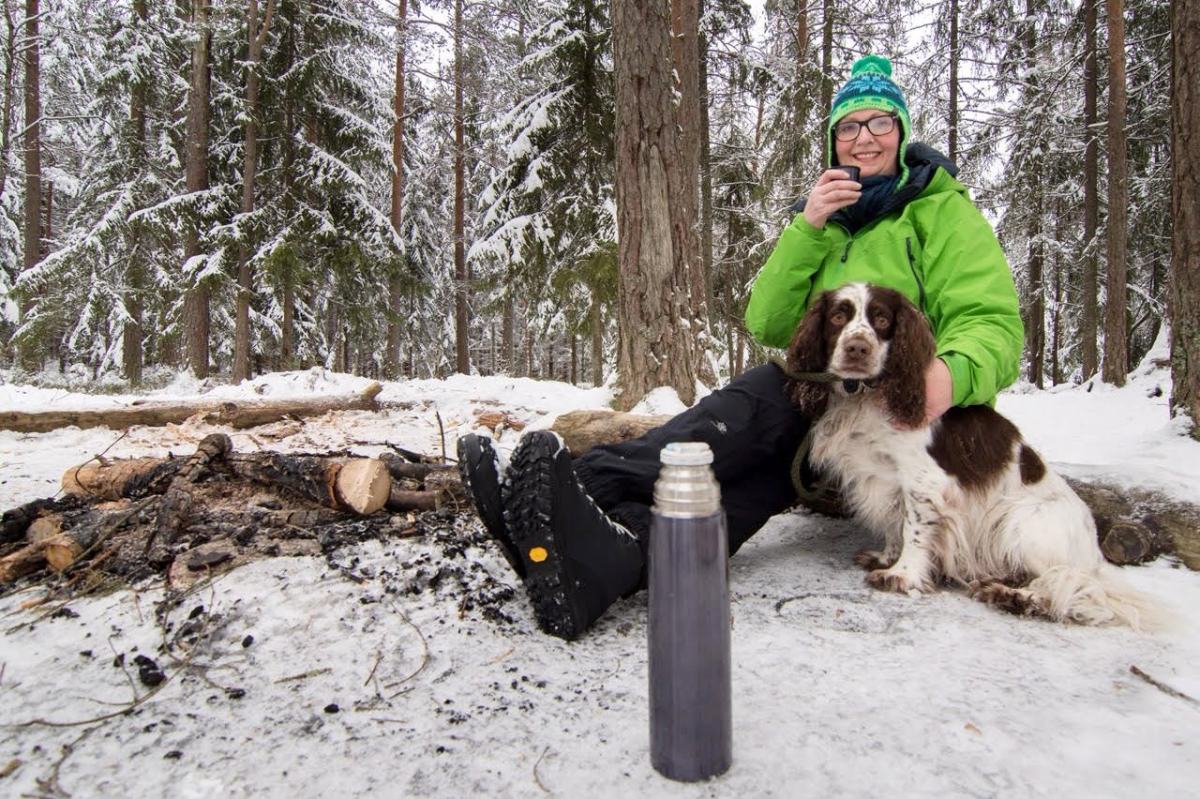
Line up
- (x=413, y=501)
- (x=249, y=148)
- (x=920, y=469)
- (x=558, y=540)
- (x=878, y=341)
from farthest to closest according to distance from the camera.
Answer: (x=249, y=148) → (x=413, y=501) → (x=920, y=469) → (x=878, y=341) → (x=558, y=540)

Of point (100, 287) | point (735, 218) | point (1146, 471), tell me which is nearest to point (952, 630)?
point (1146, 471)

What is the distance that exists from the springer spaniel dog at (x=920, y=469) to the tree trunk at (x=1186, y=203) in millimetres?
2595

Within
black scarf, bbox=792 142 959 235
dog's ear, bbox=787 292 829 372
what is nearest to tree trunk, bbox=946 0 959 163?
black scarf, bbox=792 142 959 235

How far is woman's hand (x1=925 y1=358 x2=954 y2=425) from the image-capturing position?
2.25 metres

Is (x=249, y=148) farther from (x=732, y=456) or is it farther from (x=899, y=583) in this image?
(x=899, y=583)

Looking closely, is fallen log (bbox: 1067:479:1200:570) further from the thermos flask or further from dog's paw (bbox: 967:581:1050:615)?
the thermos flask

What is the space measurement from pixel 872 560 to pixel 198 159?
13653 millimetres

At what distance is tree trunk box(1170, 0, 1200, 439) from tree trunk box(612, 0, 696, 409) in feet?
10.9

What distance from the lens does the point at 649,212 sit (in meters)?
5.16

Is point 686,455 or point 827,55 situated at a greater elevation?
point 827,55

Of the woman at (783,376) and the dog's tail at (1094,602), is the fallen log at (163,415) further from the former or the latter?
the dog's tail at (1094,602)

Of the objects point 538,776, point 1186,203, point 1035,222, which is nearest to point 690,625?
point 538,776

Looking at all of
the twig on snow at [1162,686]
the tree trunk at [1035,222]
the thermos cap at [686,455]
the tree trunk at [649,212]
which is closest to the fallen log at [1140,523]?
the twig on snow at [1162,686]

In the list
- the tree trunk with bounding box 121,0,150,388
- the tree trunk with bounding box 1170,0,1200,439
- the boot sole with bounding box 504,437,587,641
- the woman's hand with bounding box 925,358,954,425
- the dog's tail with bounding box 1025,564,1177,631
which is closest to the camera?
the boot sole with bounding box 504,437,587,641
